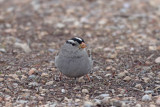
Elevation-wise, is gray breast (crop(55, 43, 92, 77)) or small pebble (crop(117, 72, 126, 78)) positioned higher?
gray breast (crop(55, 43, 92, 77))

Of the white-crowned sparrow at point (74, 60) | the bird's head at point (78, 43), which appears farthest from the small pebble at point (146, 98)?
the bird's head at point (78, 43)

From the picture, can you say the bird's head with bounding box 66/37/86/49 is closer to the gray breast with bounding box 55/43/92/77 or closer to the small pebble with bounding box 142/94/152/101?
the gray breast with bounding box 55/43/92/77

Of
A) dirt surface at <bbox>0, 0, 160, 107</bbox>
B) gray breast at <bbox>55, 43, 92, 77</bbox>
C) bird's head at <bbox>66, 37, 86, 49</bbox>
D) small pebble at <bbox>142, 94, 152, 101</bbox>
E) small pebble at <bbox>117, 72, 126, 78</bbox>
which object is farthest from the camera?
small pebble at <bbox>117, 72, 126, 78</bbox>

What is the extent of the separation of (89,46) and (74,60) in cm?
297

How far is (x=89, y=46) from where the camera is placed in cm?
1023

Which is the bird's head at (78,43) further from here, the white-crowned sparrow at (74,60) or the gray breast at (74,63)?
the gray breast at (74,63)

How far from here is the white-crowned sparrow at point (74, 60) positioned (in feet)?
23.8

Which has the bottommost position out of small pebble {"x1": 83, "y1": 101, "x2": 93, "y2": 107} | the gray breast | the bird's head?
small pebble {"x1": 83, "y1": 101, "x2": 93, "y2": 107}

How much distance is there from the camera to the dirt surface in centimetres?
680

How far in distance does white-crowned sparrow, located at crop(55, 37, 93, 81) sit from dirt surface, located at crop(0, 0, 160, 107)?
32 centimetres

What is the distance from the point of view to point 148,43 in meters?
10.4

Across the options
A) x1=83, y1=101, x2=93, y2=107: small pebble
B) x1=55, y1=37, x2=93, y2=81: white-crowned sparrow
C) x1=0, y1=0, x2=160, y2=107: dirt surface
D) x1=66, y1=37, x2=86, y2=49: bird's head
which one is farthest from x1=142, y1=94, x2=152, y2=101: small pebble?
x1=66, y1=37, x2=86, y2=49: bird's head

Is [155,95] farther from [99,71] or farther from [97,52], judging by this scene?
[97,52]

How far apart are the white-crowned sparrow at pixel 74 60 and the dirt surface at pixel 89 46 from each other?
320 millimetres
